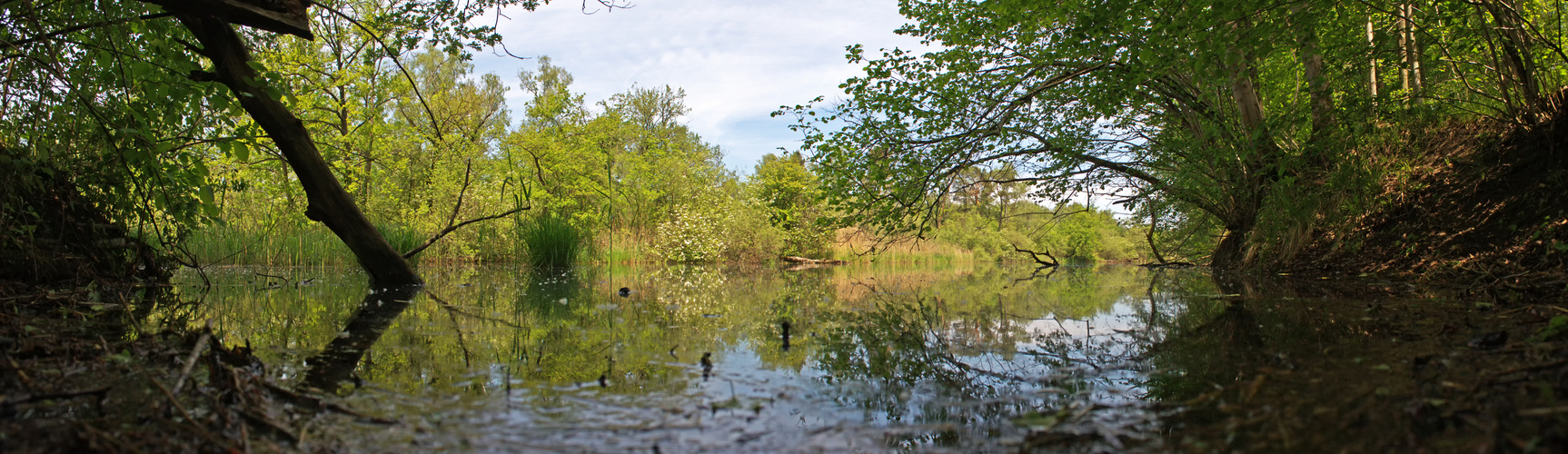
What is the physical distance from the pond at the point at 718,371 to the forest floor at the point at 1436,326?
0.27 meters

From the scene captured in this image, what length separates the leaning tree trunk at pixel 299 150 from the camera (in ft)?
13.5

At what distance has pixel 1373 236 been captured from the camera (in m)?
6.37

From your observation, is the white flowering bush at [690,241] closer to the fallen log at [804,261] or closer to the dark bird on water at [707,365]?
the fallen log at [804,261]

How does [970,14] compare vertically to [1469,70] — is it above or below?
above

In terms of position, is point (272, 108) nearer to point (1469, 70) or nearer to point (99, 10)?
point (99, 10)

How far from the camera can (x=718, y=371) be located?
2.28 metres

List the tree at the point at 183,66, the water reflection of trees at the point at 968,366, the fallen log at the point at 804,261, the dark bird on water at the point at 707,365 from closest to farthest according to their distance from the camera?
1. the water reflection of trees at the point at 968,366
2. the dark bird on water at the point at 707,365
3. the tree at the point at 183,66
4. the fallen log at the point at 804,261

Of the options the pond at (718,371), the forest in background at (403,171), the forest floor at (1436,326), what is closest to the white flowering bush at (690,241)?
the forest in background at (403,171)

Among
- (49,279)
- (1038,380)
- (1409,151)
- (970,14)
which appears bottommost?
(1038,380)

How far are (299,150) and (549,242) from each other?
6.13 metres

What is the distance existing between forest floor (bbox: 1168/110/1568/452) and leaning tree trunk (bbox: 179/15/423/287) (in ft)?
14.9

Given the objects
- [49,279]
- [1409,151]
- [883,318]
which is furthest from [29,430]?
[1409,151]

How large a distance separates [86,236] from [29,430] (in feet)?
14.3

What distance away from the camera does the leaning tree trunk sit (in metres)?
4.11
